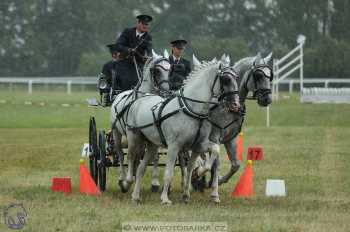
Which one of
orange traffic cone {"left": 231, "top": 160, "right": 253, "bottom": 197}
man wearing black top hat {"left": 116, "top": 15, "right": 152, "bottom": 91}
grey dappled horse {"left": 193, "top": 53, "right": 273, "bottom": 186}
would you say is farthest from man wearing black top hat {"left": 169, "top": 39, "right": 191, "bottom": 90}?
orange traffic cone {"left": 231, "top": 160, "right": 253, "bottom": 197}

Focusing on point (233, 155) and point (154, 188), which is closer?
point (233, 155)

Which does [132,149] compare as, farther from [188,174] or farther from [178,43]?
[178,43]

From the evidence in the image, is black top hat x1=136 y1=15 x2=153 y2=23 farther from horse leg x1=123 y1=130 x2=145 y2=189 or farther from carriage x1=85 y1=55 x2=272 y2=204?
horse leg x1=123 y1=130 x2=145 y2=189

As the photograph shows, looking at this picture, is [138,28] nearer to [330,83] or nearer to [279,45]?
[330,83]

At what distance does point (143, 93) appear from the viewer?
13070mm

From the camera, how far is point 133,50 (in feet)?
45.9

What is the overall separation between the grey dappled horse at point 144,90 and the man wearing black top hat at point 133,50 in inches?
26.8

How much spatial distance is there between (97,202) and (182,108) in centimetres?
164

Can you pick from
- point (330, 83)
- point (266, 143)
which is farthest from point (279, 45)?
point (266, 143)

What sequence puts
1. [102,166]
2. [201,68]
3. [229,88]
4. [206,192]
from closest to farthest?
1. [229,88]
2. [201,68]
3. [102,166]
4. [206,192]

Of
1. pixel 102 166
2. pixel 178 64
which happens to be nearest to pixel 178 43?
pixel 178 64

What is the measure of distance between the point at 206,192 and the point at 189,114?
7.60 feet

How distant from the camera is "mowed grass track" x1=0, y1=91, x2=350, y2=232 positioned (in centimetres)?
1024

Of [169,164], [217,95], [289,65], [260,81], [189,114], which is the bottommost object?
[169,164]
